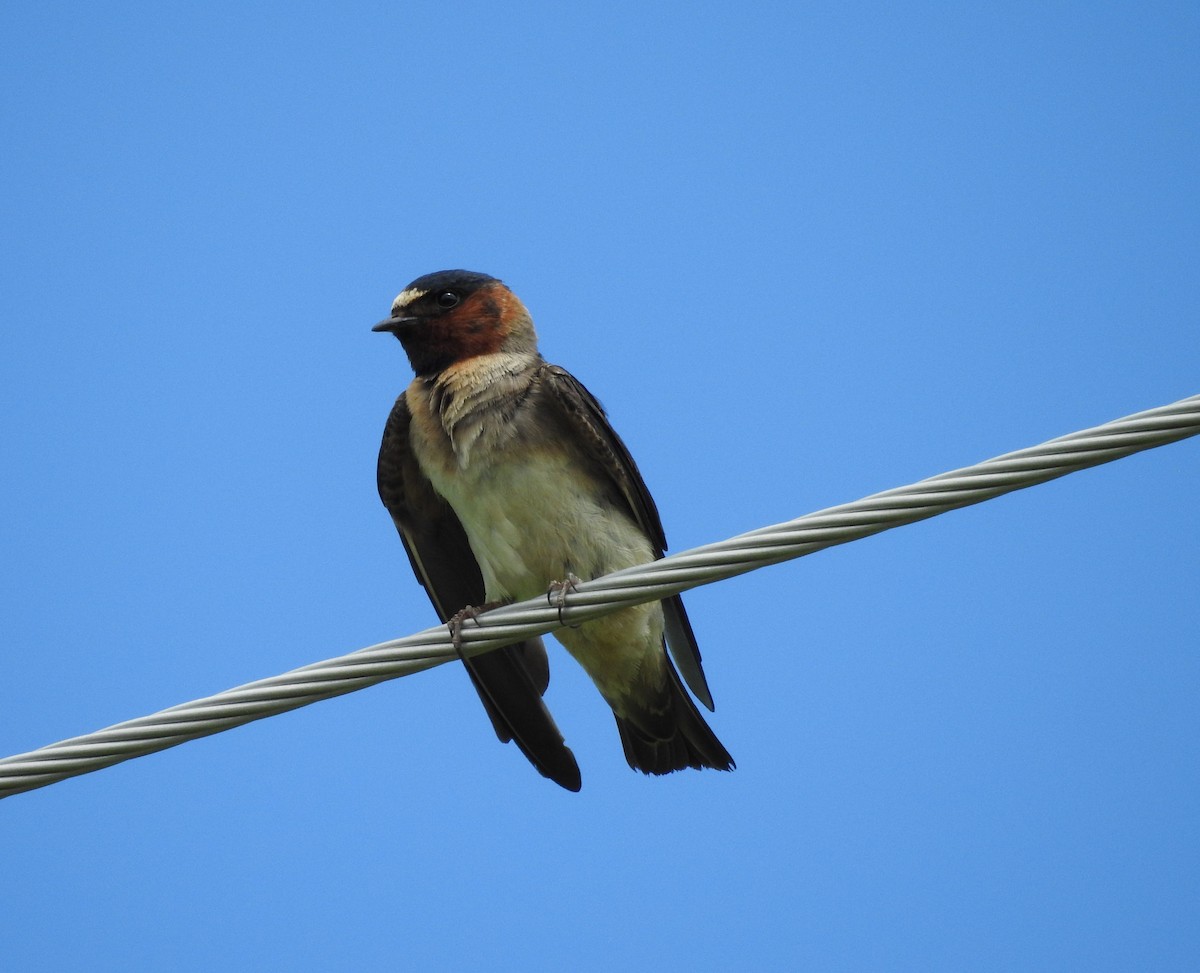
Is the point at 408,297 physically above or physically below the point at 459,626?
above

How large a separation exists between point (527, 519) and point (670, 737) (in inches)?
52.3

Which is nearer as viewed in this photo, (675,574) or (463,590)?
(675,574)

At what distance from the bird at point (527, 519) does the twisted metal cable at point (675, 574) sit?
1.59 m

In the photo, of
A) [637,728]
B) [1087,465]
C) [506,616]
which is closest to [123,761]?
[506,616]

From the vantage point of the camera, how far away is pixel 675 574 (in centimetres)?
411

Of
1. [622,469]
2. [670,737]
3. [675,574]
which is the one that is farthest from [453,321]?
[675,574]

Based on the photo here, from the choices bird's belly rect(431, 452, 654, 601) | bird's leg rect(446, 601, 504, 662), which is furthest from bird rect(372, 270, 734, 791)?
bird's leg rect(446, 601, 504, 662)

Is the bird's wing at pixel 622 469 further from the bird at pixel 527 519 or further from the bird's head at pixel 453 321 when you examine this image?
the bird's head at pixel 453 321

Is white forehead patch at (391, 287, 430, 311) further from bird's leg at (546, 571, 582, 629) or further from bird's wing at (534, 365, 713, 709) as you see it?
bird's leg at (546, 571, 582, 629)

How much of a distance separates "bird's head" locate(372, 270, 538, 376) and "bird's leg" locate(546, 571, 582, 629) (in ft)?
4.54

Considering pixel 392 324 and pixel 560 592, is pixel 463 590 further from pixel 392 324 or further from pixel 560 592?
pixel 560 592

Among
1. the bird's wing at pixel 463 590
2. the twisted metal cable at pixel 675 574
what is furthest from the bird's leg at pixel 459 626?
the bird's wing at pixel 463 590

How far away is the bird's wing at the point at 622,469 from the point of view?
20.7 feet

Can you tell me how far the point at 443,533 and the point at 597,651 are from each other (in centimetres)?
98
